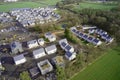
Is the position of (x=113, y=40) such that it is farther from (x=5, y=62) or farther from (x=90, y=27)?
(x=5, y=62)

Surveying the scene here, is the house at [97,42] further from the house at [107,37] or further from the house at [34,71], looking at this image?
the house at [34,71]

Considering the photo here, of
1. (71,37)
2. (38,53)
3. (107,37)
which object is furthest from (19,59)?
(107,37)

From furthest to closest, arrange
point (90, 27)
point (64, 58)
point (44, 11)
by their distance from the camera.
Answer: point (44, 11) → point (90, 27) → point (64, 58)

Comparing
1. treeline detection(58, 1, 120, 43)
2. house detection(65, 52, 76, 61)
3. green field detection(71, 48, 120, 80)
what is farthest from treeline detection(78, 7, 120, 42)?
house detection(65, 52, 76, 61)

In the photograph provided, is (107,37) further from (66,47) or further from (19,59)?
(19,59)

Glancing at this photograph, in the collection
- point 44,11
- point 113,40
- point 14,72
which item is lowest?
point 14,72

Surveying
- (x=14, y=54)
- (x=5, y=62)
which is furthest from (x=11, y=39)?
(x=5, y=62)
